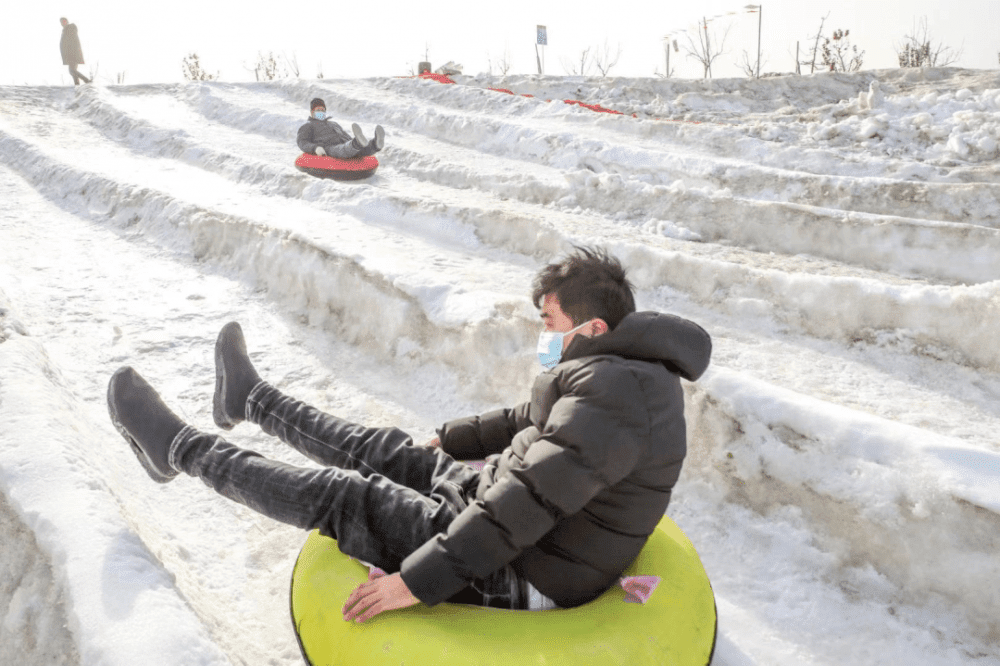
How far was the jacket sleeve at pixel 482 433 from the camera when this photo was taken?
2.54 meters

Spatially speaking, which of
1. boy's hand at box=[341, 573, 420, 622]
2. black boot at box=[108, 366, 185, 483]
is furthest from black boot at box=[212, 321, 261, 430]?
boy's hand at box=[341, 573, 420, 622]

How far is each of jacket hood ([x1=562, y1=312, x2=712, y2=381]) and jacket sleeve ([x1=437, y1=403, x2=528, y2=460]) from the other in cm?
67

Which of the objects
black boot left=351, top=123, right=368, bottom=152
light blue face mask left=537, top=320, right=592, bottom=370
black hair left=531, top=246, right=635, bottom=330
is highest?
black boot left=351, top=123, right=368, bottom=152

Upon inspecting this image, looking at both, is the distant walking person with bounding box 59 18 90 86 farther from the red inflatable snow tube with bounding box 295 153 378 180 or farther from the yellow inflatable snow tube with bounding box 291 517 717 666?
the yellow inflatable snow tube with bounding box 291 517 717 666

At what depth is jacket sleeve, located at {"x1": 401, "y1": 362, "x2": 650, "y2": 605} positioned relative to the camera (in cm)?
176

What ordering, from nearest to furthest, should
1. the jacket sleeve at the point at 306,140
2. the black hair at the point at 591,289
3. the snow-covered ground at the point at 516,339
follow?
the black hair at the point at 591,289
the snow-covered ground at the point at 516,339
the jacket sleeve at the point at 306,140

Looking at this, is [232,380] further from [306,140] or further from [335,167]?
[306,140]

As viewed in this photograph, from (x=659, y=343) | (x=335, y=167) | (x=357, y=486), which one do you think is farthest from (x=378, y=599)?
(x=335, y=167)

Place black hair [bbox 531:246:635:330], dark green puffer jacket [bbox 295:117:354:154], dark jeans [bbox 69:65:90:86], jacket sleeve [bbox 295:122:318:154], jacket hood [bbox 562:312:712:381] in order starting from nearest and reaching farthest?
1. jacket hood [bbox 562:312:712:381]
2. black hair [bbox 531:246:635:330]
3. jacket sleeve [bbox 295:122:318:154]
4. dark green puffer jacket [bbox 295:117:354:154]
5. dark jeans [bbox 69:65:90:86]

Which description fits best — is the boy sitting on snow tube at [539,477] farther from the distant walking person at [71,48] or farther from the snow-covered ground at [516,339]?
the distant walking person at [71,48]

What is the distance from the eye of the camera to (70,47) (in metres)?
14.5

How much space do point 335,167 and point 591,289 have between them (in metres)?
6.59

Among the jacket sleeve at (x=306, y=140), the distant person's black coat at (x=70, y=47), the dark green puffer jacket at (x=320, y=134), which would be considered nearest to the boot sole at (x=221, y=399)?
the jacket sleeve at (x=306, y=140)

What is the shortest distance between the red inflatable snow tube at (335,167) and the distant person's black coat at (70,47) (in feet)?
33.1
